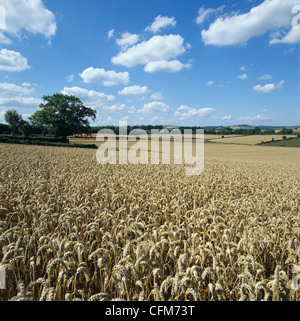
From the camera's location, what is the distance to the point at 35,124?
60531 mm

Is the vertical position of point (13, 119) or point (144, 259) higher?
point (13, 119)

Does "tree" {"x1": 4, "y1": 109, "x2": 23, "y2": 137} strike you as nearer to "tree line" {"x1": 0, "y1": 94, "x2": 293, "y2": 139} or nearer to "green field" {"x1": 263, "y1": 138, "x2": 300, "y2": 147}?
"tree line" {"x1": 0, "y1": 94, "x2": 293, "y2": 139}

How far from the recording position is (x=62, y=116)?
59.7 m

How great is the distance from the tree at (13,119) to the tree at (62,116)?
2962 cm

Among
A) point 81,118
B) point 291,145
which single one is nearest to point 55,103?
point 81,118

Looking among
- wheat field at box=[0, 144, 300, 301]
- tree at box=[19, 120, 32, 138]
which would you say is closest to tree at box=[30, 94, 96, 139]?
tree at box=[19, 120, 32, 138]

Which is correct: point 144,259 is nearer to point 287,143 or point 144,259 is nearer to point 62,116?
point 62,116

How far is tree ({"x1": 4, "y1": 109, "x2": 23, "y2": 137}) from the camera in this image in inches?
3193

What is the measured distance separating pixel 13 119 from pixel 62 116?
3898 centimetres

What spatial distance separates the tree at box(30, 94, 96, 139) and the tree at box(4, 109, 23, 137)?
29.6 meters

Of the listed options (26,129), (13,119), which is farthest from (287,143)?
(13,119)

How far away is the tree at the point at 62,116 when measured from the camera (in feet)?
192

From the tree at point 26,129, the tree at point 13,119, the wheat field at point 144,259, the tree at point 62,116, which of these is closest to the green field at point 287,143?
the tree at point 62,116

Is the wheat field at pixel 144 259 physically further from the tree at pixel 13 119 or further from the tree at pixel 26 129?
the tree at pixel 13 119
